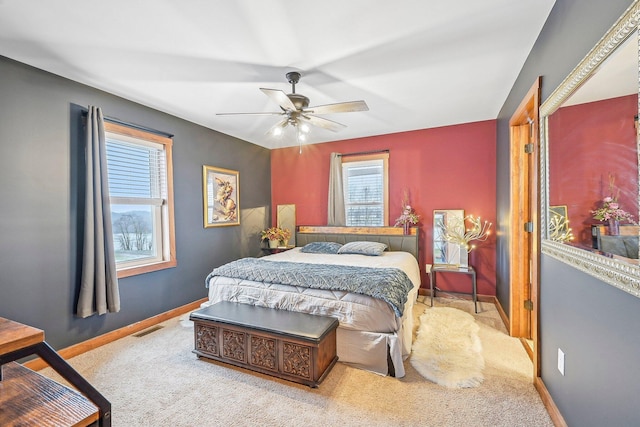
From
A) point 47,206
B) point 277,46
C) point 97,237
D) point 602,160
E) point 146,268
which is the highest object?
point 277,46

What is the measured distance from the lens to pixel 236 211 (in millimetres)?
4734

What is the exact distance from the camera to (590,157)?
1.31 metres

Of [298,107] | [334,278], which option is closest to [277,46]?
[298,107]

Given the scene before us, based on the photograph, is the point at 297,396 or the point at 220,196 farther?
the point at 220,196

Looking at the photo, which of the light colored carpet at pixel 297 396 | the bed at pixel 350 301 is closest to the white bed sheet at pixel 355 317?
the bed at pixel 350 301

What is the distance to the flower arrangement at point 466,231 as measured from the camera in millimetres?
3998

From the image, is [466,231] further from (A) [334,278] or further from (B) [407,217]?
(A) [334,278]

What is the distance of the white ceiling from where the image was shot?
180 centimetres

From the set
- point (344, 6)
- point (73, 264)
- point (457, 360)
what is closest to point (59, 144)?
point (73, 264)

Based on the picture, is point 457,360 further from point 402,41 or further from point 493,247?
point 402,41

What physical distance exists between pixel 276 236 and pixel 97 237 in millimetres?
2755

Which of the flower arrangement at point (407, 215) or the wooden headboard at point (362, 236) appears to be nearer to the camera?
the wooden headboard at point (362, 236)

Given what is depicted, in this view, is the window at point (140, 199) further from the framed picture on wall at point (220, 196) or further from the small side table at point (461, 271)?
the small side table at point (461, 271)

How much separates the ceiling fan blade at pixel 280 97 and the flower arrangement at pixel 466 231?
2.95 metres
